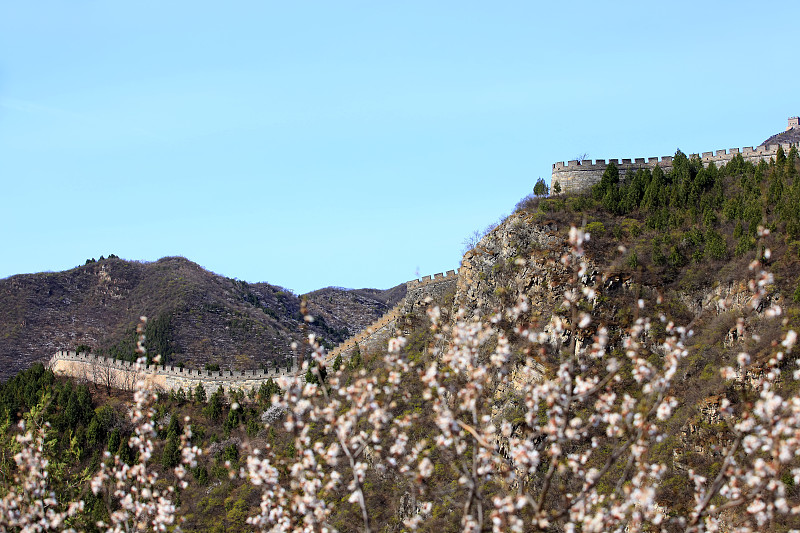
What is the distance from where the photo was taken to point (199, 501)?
57.9 meters

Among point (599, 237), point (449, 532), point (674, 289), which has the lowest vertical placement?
point (449, 532)

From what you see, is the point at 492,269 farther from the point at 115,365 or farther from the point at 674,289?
the point at 115,365

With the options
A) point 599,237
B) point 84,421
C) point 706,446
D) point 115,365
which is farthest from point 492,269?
point 115,365

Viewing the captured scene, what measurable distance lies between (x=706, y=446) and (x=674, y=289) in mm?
12071

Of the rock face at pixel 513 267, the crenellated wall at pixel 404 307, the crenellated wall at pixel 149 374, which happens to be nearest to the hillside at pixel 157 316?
the crenellated wall at pixel 149 374

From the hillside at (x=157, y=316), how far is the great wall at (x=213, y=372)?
28.9ft

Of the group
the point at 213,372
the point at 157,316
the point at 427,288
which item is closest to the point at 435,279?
the point at 427,288

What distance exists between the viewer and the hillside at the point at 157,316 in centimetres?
10419

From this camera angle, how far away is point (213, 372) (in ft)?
247

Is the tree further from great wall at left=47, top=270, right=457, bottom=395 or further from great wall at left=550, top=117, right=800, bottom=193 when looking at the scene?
great wall at left=47, top=270, right=457, bottom=395

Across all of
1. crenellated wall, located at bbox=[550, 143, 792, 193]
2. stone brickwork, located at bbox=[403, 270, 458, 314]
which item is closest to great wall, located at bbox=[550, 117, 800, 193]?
crenellated wall, located at bbox=[550, 143, 792, 193]

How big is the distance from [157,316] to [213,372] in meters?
37.7

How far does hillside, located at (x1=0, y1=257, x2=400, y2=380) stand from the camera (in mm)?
104188

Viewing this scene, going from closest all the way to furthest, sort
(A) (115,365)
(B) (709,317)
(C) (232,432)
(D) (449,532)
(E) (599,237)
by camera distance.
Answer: (D) (449,532) → (B) (709,317) → (E) (599,237) → (C) (232,432) → (A) (115,365)
